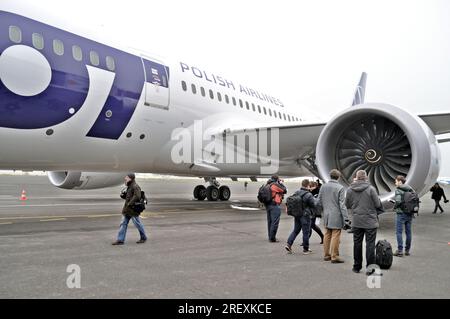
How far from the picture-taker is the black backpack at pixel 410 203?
5828mm

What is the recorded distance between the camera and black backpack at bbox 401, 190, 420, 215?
229 inches

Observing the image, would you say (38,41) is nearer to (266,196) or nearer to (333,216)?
(266,196)

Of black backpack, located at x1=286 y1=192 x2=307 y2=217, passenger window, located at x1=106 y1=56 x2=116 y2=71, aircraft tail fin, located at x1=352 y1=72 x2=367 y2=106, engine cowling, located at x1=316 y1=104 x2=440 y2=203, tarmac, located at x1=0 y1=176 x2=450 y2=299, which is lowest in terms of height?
tarmac, located at x1=0 y1=176 x2=450 y2=299

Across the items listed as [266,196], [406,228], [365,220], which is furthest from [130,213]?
[406,228]

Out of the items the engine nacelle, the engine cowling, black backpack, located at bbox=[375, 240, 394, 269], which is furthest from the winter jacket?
the engine nacelle

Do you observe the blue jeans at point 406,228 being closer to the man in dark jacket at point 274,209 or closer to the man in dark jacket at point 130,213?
the man in dark jacket at point 274,209

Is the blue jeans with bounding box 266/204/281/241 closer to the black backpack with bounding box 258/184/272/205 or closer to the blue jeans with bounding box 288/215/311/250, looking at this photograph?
the black backpack with bounding box 258/184/272/205

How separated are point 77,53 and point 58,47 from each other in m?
0.39

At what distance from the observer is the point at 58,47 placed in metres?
7.02

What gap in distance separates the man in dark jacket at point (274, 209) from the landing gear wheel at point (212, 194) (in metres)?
9.20

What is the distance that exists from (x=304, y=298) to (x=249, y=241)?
3.03 metres

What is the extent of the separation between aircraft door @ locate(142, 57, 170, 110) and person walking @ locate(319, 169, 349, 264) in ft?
15.3

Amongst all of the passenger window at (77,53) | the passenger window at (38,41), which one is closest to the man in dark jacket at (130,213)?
the passenger window at (77,53)
